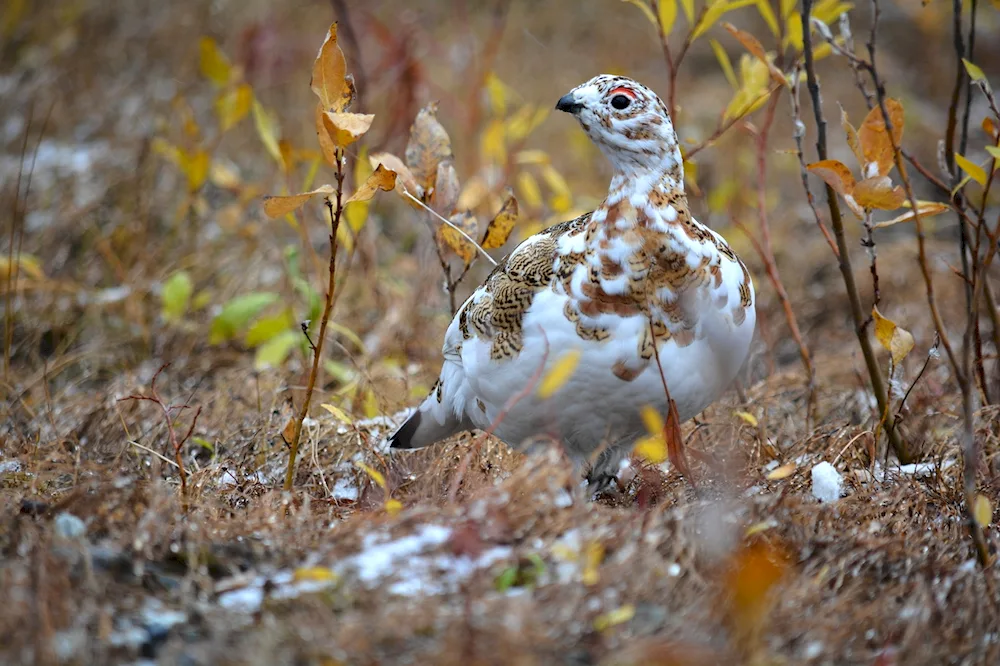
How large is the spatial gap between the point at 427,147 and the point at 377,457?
0.86 meters

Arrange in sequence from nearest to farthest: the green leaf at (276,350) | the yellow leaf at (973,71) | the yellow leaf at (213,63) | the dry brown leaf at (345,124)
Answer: the dry brown leaf at (345,124)
the yellow leaf at (973,71)
the green leaf at (276,350)
the yellow leaf at (213,63)

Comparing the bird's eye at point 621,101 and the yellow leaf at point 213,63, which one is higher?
the bird's eye at point 621,101

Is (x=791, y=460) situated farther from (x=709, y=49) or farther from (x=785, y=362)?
(x=709, y=49)

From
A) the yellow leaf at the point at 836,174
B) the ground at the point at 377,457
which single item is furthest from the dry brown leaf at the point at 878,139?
the ground at the point at 377,457

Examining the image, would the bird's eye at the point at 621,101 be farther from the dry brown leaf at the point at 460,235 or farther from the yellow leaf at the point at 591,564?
the yellow leaf at the point at 591,564

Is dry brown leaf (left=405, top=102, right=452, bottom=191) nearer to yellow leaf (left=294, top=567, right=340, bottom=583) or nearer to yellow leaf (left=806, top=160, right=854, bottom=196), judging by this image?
yellow leaf (left=806, top=160, right=854, bottom=196)

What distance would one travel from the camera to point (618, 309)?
6.72ft

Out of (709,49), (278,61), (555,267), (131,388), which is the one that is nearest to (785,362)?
(555,267)

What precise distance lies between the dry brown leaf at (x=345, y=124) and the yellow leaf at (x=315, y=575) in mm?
881

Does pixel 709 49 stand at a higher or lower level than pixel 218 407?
lower

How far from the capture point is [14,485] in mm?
2289

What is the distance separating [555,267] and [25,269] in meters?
2.48

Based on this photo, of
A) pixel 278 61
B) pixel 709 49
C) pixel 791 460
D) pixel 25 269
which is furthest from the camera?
pixel 709 49

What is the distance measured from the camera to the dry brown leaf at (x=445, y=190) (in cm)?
264
